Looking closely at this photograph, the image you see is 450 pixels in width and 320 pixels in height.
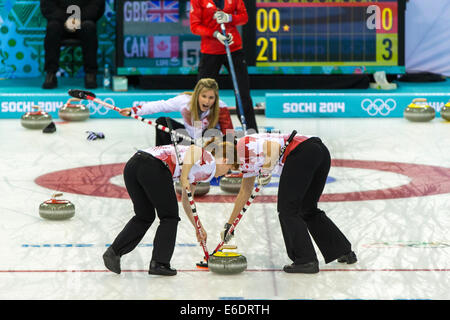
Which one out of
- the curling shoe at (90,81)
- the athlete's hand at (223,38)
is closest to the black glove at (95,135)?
the athlete's hand at (223,38)

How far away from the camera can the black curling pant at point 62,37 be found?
13.6m

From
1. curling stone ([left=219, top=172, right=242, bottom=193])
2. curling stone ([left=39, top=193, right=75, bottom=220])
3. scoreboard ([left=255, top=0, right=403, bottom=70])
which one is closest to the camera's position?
curling stone ([left=39, top=193, right=75, bottom=220])

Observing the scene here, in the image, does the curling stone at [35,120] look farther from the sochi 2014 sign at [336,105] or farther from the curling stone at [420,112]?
the curling stone at [420,112]

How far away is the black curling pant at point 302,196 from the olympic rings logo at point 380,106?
7.96 m

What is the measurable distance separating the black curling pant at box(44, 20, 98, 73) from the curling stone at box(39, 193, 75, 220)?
7.22 m

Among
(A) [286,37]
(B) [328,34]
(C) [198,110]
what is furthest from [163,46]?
(C) [198,110]

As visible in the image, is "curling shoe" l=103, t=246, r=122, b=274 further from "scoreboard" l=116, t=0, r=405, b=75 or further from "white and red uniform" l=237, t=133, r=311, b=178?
"scoreboard" l=116, t=0, r=405, b=75

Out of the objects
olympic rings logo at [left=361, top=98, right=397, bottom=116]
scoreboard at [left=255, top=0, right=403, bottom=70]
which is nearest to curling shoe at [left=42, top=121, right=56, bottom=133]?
scoreboard at [left=255, top=0, right=403, bottom=70]

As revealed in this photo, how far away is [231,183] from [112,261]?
2.77 m

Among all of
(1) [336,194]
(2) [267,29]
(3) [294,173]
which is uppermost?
(2) [267,29]

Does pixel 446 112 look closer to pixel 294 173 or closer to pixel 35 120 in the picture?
pixel 35 120

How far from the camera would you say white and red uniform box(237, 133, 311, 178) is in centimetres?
533

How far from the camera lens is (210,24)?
9844 mm
